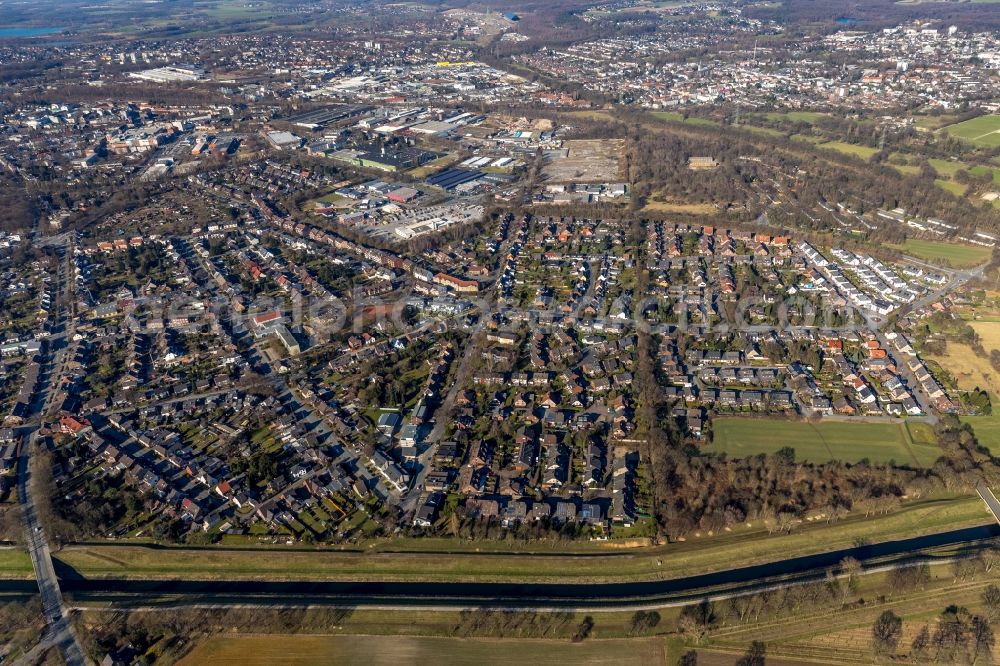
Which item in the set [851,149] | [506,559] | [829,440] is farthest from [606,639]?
[851,149]

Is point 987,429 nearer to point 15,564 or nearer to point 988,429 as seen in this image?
point 988,429

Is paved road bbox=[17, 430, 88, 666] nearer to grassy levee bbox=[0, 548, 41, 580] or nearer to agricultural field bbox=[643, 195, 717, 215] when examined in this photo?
grassy levee bbox=[0, 548, 41, 580]

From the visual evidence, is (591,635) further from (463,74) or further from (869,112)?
(463,74)

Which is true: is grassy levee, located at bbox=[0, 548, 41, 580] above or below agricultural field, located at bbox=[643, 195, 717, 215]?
below

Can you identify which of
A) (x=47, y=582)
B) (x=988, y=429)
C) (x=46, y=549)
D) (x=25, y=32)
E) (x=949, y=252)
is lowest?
(x=47, y=582)

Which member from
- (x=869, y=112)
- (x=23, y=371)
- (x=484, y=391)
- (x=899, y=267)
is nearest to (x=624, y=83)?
(x=869, y=112)

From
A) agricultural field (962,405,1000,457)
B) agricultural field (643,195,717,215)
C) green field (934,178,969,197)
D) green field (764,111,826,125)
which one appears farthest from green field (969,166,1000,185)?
agricultural field (962,405,1000,457)
